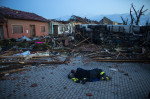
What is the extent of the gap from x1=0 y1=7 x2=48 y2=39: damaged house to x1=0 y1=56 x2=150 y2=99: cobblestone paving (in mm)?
9885

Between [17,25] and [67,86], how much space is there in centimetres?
1378

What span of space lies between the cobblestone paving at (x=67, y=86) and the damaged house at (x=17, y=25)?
988 cm

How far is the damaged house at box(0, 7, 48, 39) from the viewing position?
13.2 metres

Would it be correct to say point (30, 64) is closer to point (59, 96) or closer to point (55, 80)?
point (55, 80)

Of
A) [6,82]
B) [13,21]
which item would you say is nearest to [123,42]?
[6,82]

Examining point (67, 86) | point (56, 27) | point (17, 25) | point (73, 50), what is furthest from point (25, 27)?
point (67, 86)

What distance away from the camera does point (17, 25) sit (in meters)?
15.0

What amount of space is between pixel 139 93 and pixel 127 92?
0.44 metres

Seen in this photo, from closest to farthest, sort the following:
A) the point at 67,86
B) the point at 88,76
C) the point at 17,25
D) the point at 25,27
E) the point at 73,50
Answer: the point at 67,86 → the point at 88,76 → the point at 73,50 → the point at 17,25 → the point at 25,27

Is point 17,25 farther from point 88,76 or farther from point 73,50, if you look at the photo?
point 88,76

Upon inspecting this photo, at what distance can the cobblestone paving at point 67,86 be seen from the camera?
4.06 m

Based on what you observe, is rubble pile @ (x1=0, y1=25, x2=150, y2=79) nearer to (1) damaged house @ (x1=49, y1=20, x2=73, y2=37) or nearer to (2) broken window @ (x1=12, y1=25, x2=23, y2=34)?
(2) broken window @ (x1=12, y1=25, x2=23, y2=34)

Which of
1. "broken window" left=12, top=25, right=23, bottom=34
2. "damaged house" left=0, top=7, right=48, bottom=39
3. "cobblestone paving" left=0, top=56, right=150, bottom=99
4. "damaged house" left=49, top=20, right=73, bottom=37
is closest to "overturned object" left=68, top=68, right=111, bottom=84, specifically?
"cobblestone paving" left=0, top=56, right=150, bottom=99

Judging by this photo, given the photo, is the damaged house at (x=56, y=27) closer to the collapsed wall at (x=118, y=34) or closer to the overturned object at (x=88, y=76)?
the collapsed wall at (x=118, y=34)
